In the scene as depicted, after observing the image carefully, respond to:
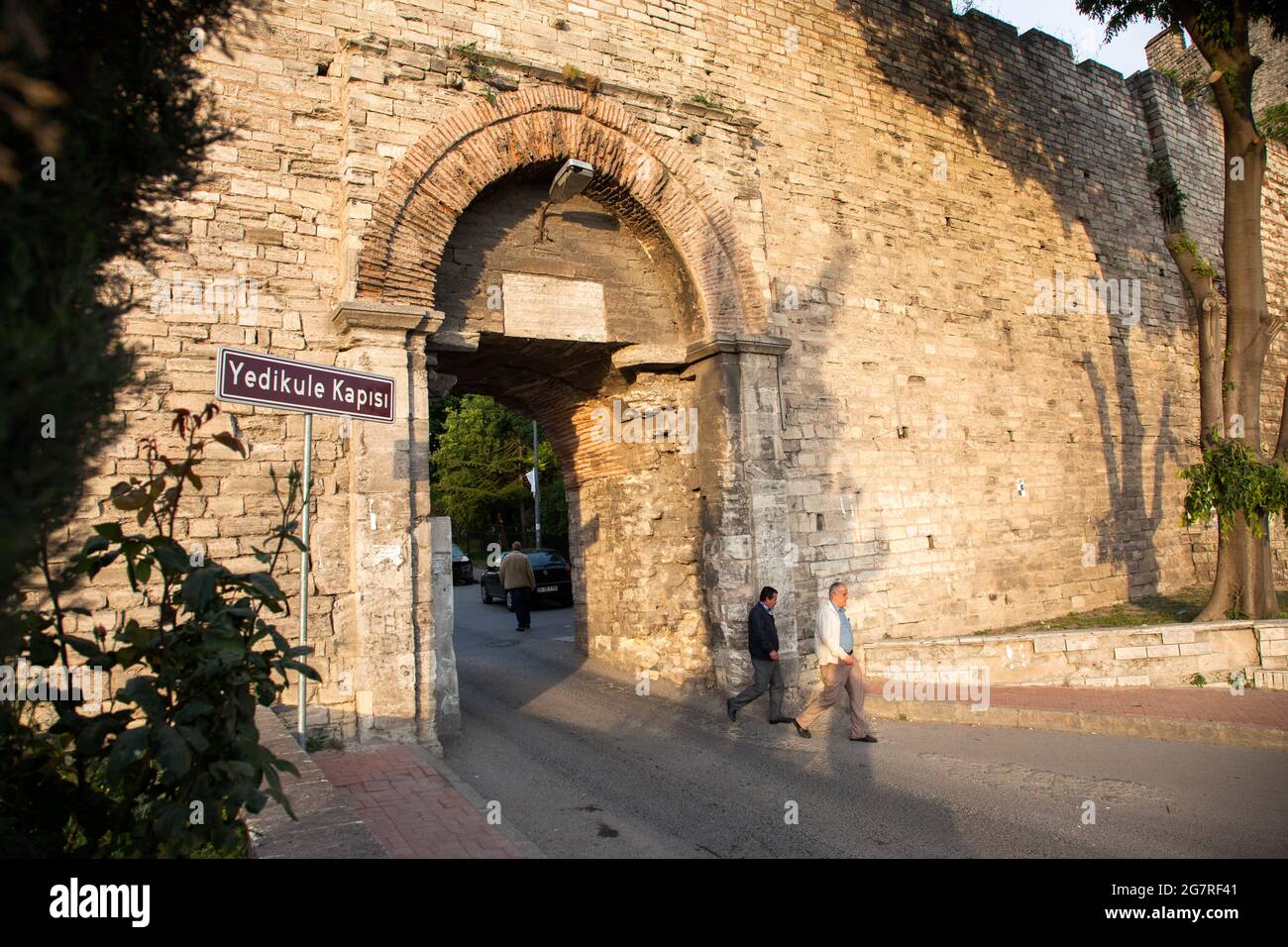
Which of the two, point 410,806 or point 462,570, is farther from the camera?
point 462,570

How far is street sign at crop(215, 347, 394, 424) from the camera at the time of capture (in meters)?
4.41

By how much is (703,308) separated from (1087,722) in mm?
5564

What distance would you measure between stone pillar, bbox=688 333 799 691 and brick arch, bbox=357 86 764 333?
424 mm

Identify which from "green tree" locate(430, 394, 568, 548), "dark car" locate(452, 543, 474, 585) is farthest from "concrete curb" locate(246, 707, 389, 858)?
"dark car" locate(452, 543, 474, 585)

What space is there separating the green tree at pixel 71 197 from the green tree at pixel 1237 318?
11.1 metres

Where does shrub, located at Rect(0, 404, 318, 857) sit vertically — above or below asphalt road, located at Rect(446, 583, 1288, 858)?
above

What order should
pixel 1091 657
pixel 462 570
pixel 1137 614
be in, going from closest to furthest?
Result: pixel 1091 657, pixel 1137 614, pixel 462 570

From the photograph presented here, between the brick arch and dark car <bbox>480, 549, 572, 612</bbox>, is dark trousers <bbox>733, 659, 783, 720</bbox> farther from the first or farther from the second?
dark car <bbox>480, 549, 572, 612</bbox>

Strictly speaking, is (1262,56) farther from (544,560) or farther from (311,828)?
(311,828)

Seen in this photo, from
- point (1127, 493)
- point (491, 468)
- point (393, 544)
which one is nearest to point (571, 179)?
point (393, 544)

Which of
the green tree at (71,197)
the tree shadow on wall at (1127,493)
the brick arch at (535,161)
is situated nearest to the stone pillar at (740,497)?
the brick arch at (535,161)

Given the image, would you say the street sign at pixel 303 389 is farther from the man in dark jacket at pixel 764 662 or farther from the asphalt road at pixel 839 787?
the man in dark jacket at pixel 764 662

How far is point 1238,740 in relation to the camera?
652 centimetres

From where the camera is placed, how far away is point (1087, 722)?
7168 millimetres
